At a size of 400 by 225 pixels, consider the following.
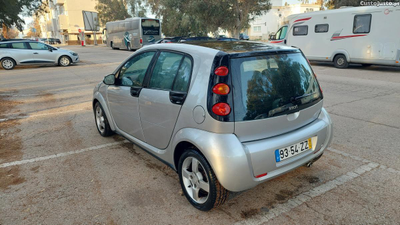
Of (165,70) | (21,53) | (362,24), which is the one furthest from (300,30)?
(21,53)

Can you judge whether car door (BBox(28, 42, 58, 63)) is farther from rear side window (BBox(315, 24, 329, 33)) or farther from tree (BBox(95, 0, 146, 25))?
tree (BBox(95, 0, 146, 25))

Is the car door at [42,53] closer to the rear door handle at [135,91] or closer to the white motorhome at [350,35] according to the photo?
the white motorhome at [350,35]

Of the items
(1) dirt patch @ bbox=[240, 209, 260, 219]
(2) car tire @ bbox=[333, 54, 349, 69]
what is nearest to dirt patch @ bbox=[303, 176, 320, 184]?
(1) dirt patch @ bbox=[240, 209, 260, 219]

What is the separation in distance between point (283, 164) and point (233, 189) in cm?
56

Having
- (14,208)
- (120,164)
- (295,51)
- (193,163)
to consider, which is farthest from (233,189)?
(14,208)

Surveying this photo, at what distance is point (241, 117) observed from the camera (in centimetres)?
252

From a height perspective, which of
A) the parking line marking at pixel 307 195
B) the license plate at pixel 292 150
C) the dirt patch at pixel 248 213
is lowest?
the dirt patch at pixel 248 213

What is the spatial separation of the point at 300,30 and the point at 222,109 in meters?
15.4

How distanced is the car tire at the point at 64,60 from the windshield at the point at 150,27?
13.2m

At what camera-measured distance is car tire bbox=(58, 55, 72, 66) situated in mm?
17350

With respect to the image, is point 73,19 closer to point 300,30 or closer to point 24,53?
point 24,53

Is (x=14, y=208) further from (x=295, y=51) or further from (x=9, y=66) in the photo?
(x=9, y=66)

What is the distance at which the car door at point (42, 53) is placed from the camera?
1620 cm

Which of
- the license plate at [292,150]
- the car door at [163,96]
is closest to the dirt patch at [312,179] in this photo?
the license plate at [292,150]
